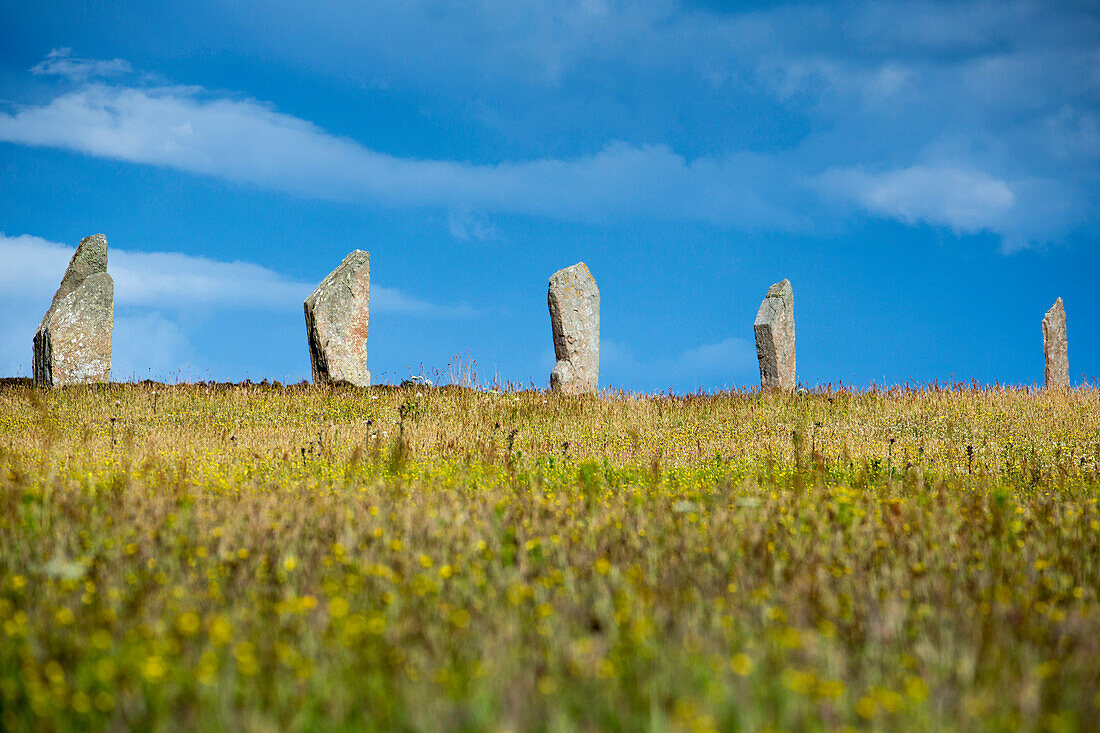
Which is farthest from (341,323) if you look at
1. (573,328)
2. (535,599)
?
(535,599)

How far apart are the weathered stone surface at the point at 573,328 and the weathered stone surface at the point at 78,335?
1057cm

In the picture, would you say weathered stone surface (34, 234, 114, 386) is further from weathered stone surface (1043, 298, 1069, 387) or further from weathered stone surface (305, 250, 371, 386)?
weathered stone surface (1043, 298, 1069, 387)

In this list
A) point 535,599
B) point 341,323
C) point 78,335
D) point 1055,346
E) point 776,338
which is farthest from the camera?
point 1055,346

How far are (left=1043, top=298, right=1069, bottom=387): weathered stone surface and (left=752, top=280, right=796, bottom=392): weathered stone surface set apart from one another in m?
8.90

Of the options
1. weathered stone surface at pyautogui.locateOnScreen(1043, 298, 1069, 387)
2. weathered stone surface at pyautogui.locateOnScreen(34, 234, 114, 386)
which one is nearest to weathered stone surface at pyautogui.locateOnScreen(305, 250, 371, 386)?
weathered stone surface at pyautogui.locateOnScreen(34, 234, 114, 386)

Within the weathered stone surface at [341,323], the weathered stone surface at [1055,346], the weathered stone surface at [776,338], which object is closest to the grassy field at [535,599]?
the weathered stone surface at [341,323]

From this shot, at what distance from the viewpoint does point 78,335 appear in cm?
1892

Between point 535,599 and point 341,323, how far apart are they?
15.3m

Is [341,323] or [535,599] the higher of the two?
[341,323]

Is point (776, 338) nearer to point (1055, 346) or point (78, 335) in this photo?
point (1055, 346)

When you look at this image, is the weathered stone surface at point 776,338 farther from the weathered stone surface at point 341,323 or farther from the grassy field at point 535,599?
the grassy field at point 535,599

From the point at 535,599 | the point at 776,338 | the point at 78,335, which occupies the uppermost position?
the point at 78,335

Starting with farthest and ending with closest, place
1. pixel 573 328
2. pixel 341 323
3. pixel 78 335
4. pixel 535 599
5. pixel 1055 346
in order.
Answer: pixel 1055 346, pixel 78 335, pixel 573 328, pixel 341 323, pixel 535 599

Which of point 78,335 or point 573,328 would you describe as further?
point 78,335
